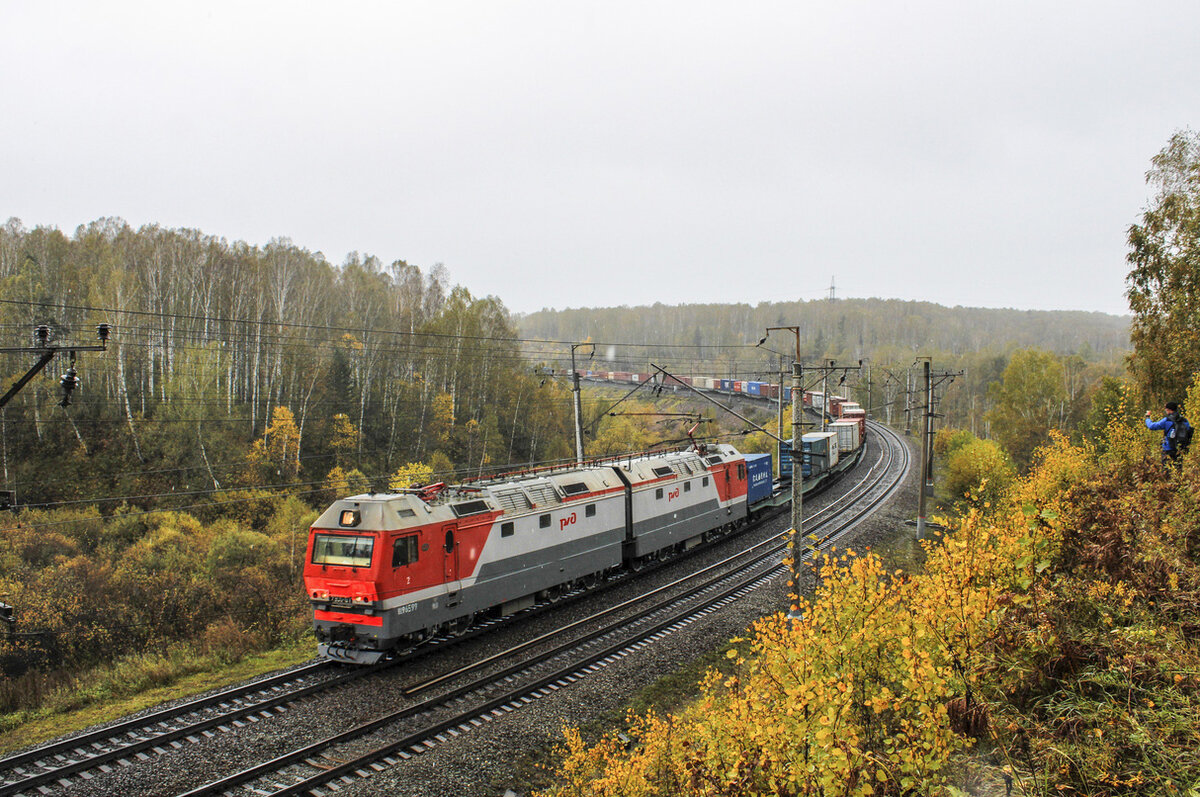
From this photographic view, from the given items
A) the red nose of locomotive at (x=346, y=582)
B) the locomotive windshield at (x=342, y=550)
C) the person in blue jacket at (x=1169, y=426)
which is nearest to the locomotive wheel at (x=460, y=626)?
the red nose of locomotive at (x=346, y=582)

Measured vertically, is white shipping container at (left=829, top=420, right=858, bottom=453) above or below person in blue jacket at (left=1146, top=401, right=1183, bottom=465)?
below

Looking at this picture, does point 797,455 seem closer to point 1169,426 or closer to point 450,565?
point 450,565

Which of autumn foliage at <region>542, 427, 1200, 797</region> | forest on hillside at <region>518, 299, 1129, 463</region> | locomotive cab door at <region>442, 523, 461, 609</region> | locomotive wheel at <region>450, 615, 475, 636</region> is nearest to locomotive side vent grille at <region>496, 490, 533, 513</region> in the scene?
locomotive cab door at <region>442, 523, 461, 609</region>

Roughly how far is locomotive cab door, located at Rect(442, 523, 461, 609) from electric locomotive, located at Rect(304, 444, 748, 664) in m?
0.03

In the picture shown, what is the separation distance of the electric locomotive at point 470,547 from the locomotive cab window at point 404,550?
0.9 inches

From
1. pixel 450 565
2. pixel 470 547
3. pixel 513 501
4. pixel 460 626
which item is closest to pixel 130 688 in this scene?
pixel 460 626

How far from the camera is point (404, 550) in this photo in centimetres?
1505

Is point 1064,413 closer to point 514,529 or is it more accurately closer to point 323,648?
point 514,529

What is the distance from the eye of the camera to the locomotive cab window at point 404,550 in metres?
14.8

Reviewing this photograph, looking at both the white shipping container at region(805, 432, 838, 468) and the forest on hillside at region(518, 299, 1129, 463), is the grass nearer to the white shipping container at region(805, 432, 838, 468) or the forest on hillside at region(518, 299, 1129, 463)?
the white shipping container at region(805, 432, 838, 468)

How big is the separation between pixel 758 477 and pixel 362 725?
81.1ft

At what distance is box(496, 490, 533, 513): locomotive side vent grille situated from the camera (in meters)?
18.0

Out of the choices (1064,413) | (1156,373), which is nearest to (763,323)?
(1064,413)

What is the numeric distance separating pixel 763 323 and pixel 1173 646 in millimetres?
167683
